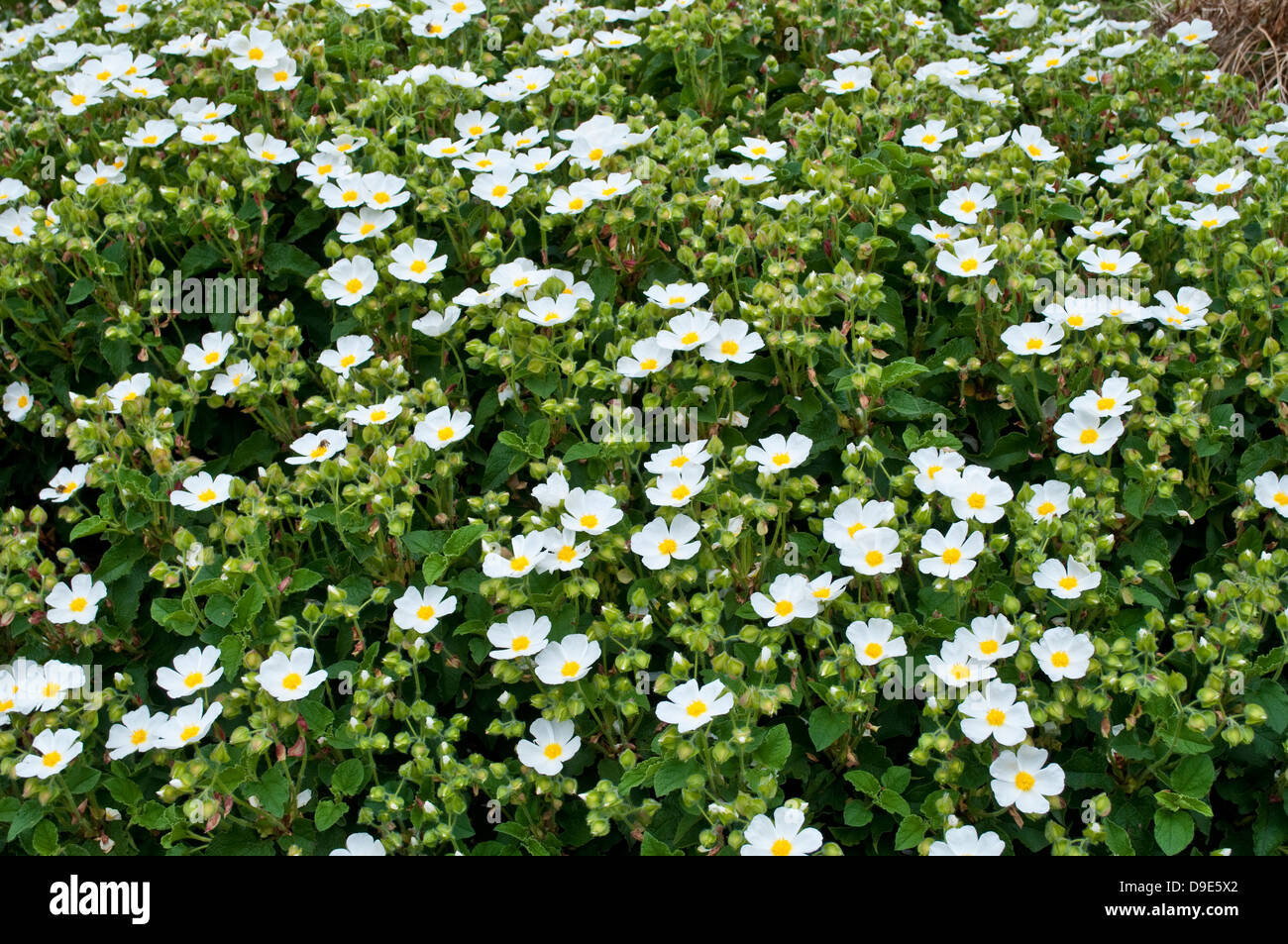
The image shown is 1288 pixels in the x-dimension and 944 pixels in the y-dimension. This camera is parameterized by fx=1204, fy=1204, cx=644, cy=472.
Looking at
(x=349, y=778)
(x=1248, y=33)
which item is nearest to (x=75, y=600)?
(x=349, y=778)

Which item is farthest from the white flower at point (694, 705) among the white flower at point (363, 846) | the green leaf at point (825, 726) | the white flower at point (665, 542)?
the white flower at point (363, 846)

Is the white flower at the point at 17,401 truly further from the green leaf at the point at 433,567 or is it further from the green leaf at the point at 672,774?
the green leaf at the point at 672,774

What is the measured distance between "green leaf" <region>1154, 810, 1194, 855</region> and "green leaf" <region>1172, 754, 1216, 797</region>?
49 millimetres

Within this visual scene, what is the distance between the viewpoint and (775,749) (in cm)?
→ 234

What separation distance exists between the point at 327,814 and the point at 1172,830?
Result: 1641mm

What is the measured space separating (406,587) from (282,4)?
231cm

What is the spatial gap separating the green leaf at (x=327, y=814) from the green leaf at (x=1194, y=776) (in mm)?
1651

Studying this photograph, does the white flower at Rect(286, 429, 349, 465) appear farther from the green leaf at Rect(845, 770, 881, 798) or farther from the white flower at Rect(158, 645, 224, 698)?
the green leaf at Rect(845, 770, 881, 798)

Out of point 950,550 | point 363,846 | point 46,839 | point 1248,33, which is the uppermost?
point 1248,33

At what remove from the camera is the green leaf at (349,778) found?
2.45m

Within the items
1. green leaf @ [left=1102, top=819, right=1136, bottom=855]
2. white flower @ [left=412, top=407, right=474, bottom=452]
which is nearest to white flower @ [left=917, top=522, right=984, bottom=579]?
green leaf @ [left=1102, top=819, right=1136, bottom=855]

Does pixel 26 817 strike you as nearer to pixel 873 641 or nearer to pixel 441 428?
pixel 441 428
